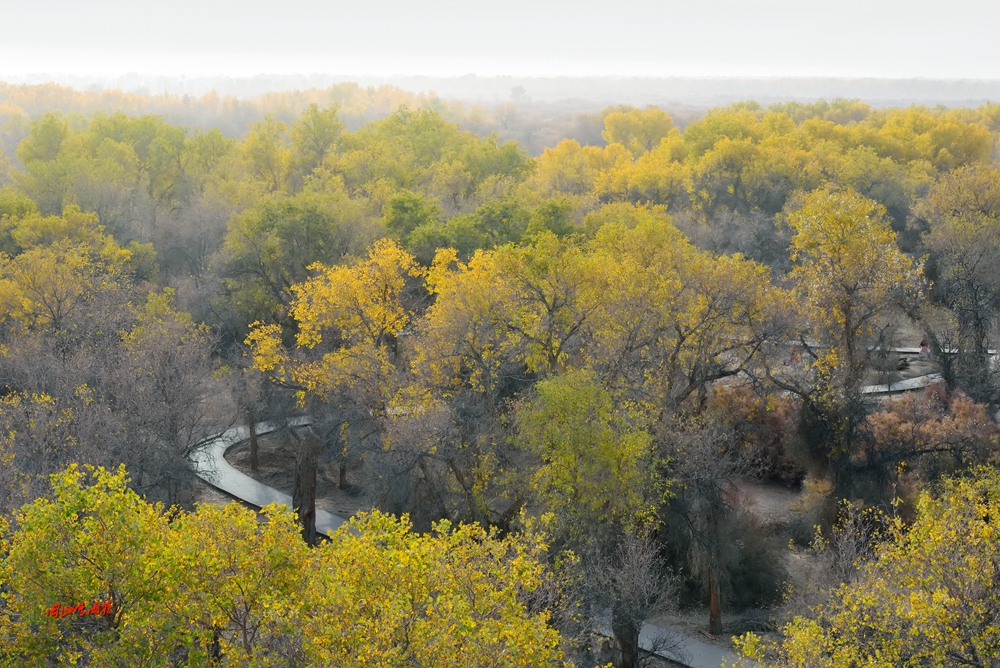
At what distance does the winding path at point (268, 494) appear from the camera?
72.8 feet

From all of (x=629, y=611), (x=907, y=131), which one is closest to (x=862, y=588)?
(x=629, y=611)

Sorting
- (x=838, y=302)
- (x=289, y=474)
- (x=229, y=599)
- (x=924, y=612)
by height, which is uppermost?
(x=838, y=302)

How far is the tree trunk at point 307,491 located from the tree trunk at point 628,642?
11536mm

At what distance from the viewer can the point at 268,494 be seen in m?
31.6

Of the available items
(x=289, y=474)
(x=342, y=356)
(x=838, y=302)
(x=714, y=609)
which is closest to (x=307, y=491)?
(x=342, y=356)

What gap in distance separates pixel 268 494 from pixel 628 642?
1619cm

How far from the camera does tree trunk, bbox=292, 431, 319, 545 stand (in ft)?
91.9

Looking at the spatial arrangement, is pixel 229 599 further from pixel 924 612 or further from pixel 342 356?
pixel 342 356

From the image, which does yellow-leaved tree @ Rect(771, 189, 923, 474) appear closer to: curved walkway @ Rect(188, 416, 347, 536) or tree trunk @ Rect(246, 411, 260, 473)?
curved walkway @ Rect(188, 416, 347, 536)

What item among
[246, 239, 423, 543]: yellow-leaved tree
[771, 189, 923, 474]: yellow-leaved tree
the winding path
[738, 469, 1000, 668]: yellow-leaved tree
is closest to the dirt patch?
the winding path

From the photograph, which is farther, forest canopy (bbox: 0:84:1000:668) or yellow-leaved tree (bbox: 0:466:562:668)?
forest canopy (bbox: 0:84:1000:668)

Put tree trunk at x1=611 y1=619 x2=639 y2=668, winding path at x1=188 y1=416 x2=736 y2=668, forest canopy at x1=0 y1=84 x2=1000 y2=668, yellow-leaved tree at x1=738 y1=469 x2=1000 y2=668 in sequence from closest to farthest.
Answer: forest canopy at x1=0 y1=84 x2=1000 y2=668 → yellow-leaved tree at x1=738 y1=469 x2=1000 y2=668 → tree trunk at x1=611 y1=619 x2=639 y2=668 → winding path at x1=188 y1=416 x2=736 y2=668

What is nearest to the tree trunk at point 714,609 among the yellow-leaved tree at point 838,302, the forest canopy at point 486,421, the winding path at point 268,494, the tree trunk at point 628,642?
the forest canopy at point 486,421

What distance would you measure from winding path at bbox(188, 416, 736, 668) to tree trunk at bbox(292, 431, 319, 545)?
70 cm
